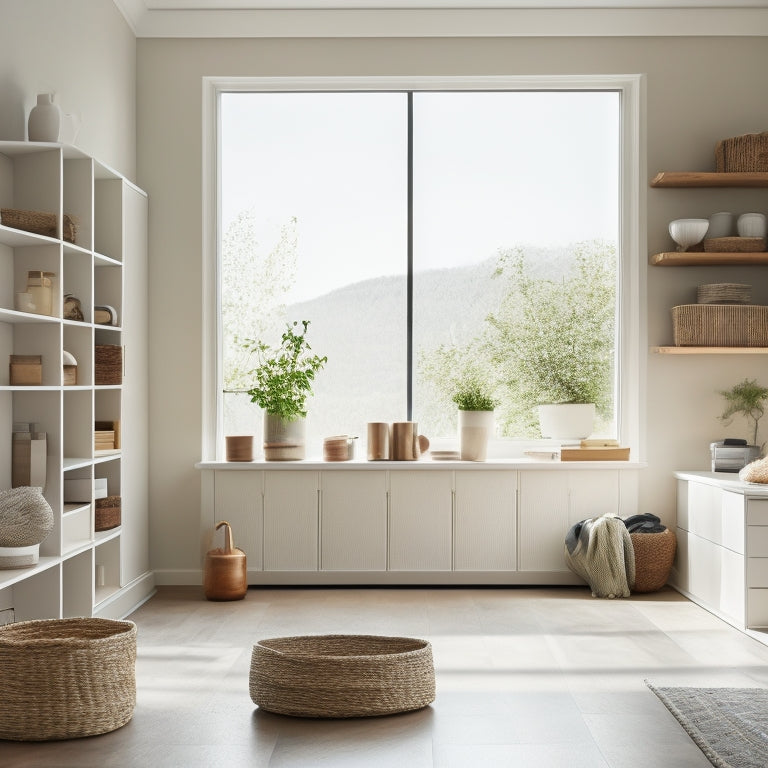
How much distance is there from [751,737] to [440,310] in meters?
3.33

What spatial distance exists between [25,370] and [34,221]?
61 centimetres

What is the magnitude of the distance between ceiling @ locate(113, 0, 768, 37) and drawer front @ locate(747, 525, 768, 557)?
299 cm

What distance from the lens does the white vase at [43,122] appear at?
399 cm

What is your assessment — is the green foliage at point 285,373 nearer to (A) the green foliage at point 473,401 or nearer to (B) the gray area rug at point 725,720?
(A) the green foliage at point 473,401

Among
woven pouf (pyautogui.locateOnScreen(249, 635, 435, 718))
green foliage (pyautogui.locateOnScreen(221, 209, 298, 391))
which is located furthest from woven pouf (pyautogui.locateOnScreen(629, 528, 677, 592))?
green foliage (pyautogui.locateOnScreen(221, 209, 298, 391))

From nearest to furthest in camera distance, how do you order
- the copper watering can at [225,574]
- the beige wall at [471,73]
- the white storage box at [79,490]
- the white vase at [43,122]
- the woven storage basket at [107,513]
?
the white vase at [43,122] < the white storage box at [79,490] < the woven storage basket at [107,513] < the copper watering can at [225,574] < the beige wall at [471,73]

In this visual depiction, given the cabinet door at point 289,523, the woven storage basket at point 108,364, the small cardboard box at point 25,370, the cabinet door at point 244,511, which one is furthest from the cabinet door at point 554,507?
the small cardboard box at point 25,370

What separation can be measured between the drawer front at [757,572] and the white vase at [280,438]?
252 cm

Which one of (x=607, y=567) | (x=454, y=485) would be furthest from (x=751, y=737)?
(x=454, y=485)

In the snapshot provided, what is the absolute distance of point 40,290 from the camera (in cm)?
389

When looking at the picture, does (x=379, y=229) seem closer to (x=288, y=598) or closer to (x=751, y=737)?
(x=288, y=598)

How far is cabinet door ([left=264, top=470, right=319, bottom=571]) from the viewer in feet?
17.8

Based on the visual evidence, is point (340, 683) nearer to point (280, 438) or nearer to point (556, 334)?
point (280, 438)

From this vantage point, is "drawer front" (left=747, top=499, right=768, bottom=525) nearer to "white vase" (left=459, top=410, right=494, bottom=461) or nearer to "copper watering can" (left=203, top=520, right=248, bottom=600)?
"white vase" (left=459, top=410, right=494, bottom=461)
